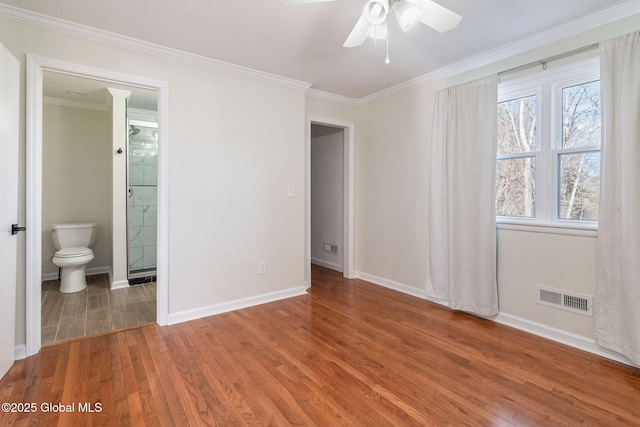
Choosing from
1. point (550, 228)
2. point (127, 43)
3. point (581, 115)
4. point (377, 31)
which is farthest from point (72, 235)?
point (581, 115)

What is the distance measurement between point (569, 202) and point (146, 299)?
14.1 feet

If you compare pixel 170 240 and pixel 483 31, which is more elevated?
pixel 483 31

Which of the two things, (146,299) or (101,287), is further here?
(101,287)

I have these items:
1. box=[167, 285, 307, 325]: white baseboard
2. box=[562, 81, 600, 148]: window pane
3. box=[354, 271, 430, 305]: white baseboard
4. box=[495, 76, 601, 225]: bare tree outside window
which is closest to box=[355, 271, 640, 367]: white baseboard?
box=[354, 271, 430, 305]: white baseboard

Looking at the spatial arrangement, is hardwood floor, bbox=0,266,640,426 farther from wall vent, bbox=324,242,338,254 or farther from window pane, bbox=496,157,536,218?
wall vent, bbox=324,242,338,254

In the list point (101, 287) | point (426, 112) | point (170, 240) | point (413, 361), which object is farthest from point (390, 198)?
point (101, 287)

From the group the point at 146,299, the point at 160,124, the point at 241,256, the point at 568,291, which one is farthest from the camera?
the point at 146,299

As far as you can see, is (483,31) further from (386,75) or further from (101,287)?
(101,287)

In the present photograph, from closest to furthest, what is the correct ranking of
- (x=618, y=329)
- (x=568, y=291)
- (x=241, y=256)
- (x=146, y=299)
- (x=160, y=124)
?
(x=618, y=329) < (x=568, y=291) < (x=160, y=124) < (x=241, y=256) < (x=146, y=299)

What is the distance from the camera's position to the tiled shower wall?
445 cm

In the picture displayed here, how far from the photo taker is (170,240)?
289 centimetres

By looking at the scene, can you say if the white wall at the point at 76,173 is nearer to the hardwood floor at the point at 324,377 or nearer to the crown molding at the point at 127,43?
the crown molding at the point at 127,43

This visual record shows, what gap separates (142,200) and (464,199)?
14.0ft

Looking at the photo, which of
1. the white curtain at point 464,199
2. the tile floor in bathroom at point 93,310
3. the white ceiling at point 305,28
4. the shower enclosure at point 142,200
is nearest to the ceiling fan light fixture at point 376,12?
the white ceiling at point 305,28
